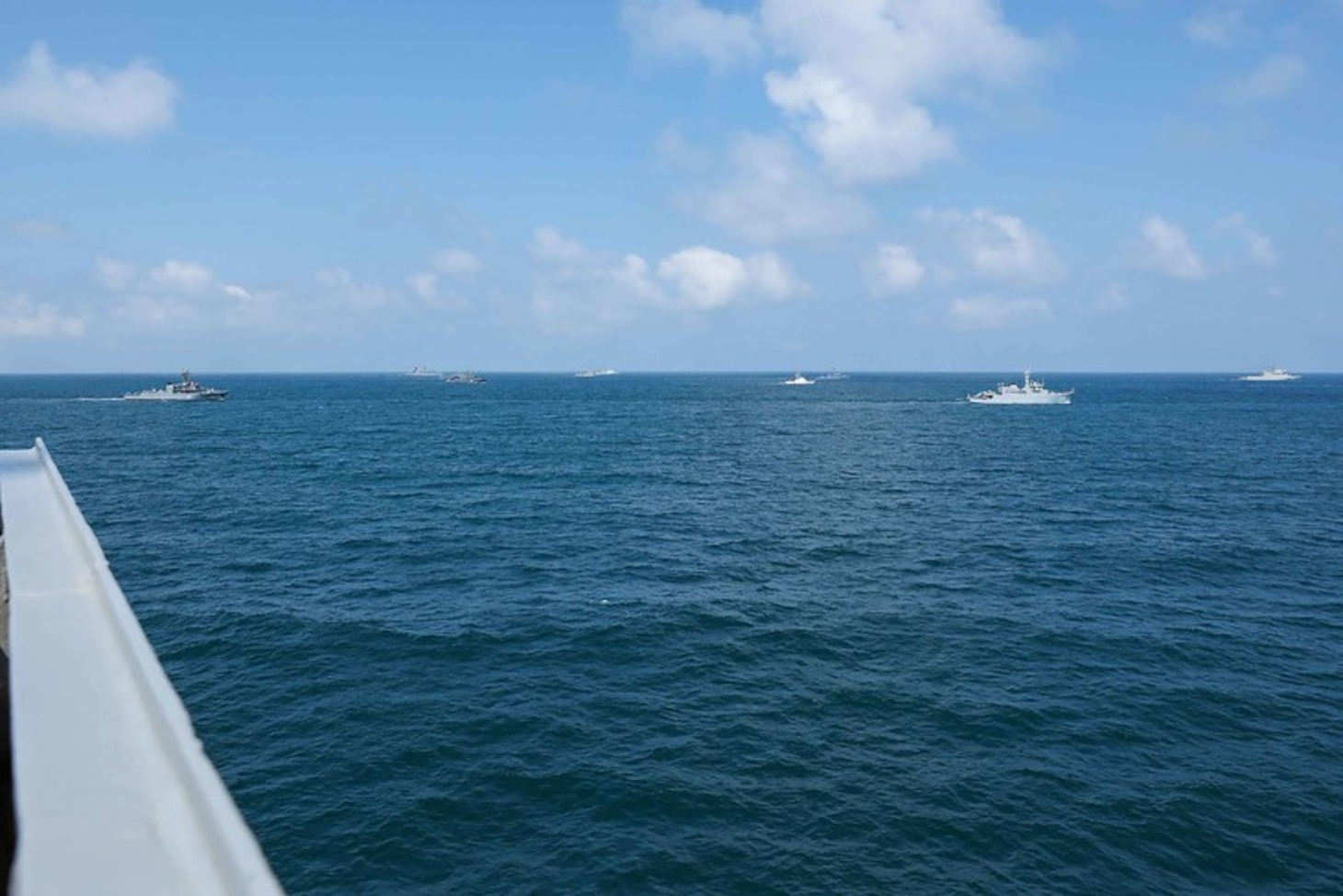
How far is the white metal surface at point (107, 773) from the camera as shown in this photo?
4.04 m

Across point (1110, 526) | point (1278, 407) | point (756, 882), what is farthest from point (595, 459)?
point (1278, 407)

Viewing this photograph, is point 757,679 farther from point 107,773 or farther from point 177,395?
point 177,395

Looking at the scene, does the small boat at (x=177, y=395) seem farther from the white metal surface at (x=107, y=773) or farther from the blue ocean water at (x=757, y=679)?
the white metal surface at (x=107, y=773)

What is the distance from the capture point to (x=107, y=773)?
15.9 feet

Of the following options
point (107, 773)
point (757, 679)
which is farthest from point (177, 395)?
point (107, 773)

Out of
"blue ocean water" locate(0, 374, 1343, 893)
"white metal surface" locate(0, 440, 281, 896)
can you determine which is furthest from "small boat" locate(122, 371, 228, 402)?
"white metal surface" locate(0, 440, 281, 896)

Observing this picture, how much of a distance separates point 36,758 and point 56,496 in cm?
980

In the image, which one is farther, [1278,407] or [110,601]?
[1278,407]

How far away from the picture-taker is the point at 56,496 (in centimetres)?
1240

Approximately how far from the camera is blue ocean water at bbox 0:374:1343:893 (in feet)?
67.4

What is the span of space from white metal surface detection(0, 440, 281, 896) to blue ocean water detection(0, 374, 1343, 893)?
15497mm

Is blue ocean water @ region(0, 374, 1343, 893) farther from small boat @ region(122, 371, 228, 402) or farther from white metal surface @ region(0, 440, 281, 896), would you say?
small boat @ region(122, 371, 228, 402)

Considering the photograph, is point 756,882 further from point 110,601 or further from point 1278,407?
point 1278,407

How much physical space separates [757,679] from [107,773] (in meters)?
27.3
